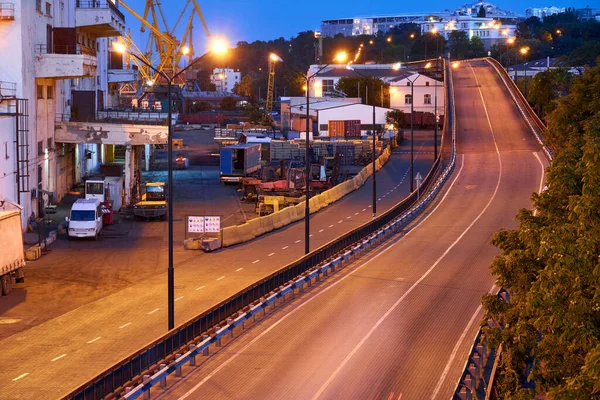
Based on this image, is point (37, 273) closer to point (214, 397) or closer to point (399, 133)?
point (214, 397)

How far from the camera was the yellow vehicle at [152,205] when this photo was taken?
155 ft

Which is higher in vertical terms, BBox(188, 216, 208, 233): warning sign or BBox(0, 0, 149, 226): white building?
BBox(0, 0, 149, 226): white building

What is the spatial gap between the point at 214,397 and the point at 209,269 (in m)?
16.3

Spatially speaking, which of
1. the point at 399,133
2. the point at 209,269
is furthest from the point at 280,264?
the point at 399,133

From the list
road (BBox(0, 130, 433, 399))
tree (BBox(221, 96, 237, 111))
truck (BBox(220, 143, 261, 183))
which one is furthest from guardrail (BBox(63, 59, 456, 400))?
tree (BBox(221, 96, 237, 111))

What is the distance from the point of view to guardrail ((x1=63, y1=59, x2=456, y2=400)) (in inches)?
720

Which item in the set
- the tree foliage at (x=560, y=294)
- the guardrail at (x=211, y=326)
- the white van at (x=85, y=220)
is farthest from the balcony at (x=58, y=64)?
the tree foliage at (x=560, y=294)

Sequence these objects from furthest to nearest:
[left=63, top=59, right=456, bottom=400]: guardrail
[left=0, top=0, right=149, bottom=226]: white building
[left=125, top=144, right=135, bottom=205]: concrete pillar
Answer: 1. [left=125, top=144, right=135, bottom=205]: concrete pillar
2. [left=0, top=0, right=149, bottom=226]: white building
3. [left=63, top=59, right=456, bottom=400]: guardrail

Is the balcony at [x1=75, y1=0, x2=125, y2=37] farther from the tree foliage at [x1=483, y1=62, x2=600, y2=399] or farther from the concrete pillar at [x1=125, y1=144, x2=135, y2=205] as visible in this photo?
A: the tree foliage at [x1=483, y1=62, x2=600, y2=399]

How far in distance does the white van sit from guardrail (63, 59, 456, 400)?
12.0m

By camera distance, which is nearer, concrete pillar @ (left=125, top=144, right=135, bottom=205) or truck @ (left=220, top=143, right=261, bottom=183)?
concrete pillar @ (left=125, top=144, right=135, bottom=205)

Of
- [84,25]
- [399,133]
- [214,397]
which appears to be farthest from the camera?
[399,133]

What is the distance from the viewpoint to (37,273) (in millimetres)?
34250

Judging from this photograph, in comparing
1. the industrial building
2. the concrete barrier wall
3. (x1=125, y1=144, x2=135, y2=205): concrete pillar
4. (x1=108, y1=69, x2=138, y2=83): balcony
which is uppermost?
(x1=108, y1=69, x2=138, y2=83): balcony
